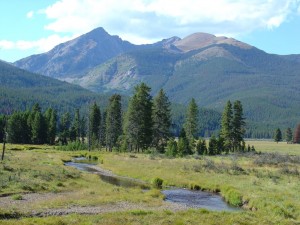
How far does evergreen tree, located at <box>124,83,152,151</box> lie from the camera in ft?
310

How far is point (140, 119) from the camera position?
94500 mm

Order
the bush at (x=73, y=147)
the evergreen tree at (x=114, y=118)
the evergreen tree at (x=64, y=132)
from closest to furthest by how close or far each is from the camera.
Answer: the evergreen tree at (x=114, y=118), the bush at (x=73, y=147), the evergreen tree at (x=64, y=132)

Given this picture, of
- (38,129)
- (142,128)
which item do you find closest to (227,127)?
(142,128)

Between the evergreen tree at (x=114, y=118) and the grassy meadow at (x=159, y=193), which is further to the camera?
the evergreen tree at (x=114, y=118)

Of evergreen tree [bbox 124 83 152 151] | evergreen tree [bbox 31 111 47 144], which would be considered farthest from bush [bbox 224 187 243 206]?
evergreen tree [bbox 31 111 47 144]

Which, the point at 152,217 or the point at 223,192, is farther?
the point at 223,192

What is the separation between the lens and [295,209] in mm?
33875

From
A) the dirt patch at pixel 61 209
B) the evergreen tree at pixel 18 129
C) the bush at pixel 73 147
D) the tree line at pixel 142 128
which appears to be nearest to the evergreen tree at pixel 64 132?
the tree line at pixel 142 128

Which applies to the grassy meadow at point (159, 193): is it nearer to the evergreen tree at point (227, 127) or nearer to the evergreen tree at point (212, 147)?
the evergreen tree at point (212, 147)

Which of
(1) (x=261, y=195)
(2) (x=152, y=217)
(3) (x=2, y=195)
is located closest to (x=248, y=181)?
(1) (x=261, y=195)

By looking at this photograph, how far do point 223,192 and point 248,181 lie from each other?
4993 mm

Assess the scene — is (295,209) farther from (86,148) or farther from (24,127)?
(24,127)

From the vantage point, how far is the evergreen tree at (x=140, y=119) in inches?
3718

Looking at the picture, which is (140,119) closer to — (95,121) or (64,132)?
(95,121)
